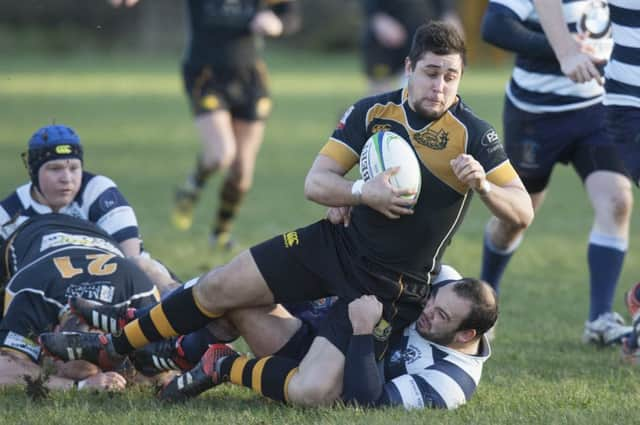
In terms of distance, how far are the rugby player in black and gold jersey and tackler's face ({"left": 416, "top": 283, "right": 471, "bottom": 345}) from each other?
11 centimetres

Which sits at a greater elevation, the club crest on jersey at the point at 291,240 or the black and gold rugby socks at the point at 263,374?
the club crest on jersey at the point at 291,240

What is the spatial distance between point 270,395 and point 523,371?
4.85ft

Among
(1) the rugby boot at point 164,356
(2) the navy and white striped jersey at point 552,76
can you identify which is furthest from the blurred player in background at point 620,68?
(1) the rugby boot at point 164,356

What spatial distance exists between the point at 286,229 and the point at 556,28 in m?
5.09

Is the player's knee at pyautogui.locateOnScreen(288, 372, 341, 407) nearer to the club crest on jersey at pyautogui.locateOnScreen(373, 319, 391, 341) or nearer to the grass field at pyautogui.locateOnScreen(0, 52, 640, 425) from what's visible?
the grass field at pyautogui.locateOnScreen(0, 52, 640, 425)

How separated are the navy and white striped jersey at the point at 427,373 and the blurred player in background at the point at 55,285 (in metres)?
1.33

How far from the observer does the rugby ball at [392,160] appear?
4.88 metres

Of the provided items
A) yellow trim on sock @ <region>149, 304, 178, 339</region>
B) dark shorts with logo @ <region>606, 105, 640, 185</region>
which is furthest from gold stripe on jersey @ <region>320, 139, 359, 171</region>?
dark shorts with logo @ <region>606, 105, 640, 185</region>

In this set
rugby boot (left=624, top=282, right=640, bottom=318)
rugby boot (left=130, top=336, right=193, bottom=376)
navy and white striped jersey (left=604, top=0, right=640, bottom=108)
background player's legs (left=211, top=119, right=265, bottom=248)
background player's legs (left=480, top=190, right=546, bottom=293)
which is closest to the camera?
rugby boot (left=130, top=336, right=193, bottom=376)

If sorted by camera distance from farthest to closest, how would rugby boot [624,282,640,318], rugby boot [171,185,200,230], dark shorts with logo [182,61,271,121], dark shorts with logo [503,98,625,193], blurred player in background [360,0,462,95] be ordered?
blurred player in background [360,0,462,95] → rugby boot [171,185,200,230] → dark shorts with logo [182,61,271,121] → dark shorts with logo [503,98,625,193] → rugby boot [624,282,640,318]

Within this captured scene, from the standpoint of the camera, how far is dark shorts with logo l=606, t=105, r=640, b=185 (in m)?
5.75

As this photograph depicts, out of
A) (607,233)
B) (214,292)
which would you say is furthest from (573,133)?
(214,292)

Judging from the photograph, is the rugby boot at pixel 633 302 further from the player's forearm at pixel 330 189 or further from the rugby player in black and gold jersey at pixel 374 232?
the player's forearm at pixel 330 189

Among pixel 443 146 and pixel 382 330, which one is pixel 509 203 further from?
pixel 382 330
